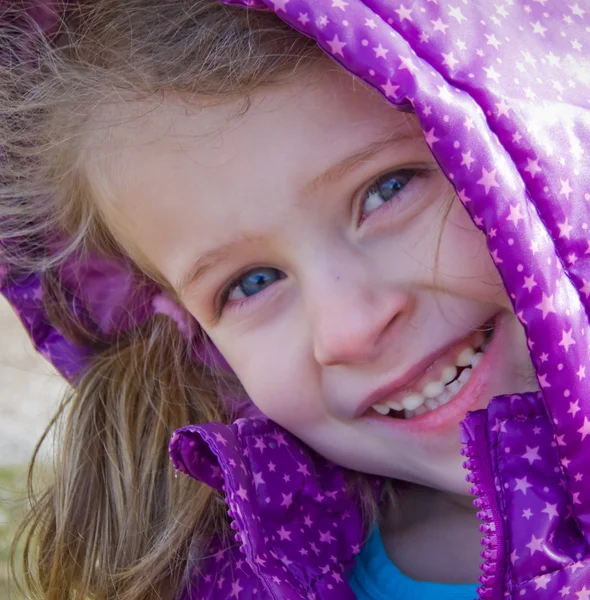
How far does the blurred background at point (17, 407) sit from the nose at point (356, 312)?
58.6 inches

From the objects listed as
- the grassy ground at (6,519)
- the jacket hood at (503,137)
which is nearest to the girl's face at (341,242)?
the jacket hood at (503,137)

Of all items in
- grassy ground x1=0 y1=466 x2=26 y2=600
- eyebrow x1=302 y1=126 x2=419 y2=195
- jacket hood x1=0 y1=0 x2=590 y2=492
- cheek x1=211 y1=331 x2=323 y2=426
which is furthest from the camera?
grassy ground x1=0 y1=466 x2=26 y2=600

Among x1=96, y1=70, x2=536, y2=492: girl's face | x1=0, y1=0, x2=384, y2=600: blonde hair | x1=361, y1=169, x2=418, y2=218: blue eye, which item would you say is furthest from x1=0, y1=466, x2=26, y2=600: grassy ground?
x1=361, y1=169, x2=418, y2=218: blue eye

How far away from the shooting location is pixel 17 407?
9.67 ft

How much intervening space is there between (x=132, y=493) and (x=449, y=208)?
682 millimetres

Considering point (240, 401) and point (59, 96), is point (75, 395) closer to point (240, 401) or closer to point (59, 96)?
point (240, 401)

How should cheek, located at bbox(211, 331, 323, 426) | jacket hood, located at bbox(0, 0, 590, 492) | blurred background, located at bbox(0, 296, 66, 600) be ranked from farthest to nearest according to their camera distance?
blurred background, located at bbox(0, 296, 66, 600) < cheek, located at bbox(211, 331, 323, 426) < jacket hood, located at bbox(0, 0, 590, 492)

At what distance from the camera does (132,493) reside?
1.48m

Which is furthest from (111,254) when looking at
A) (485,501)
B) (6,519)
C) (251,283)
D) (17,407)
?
(17,407)

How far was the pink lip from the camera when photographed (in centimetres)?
116

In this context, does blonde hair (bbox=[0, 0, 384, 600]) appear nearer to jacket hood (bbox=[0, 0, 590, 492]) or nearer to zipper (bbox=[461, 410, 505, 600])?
jacket hood (bbox=[0, 0, 590, 492])

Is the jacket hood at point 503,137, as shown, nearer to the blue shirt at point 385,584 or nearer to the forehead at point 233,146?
the forehead at point 233,146

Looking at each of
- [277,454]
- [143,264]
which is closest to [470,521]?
[277,454]

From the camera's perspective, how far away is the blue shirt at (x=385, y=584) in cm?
127
